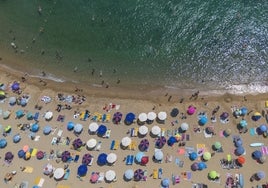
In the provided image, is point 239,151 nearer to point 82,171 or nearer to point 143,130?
point 143,130

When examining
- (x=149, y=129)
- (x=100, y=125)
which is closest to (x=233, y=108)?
(x=149, y=129)

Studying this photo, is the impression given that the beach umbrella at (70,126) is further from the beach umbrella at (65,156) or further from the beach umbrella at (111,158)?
the beach umbrella at (111,158)

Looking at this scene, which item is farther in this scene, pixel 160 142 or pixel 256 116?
pixel 256 116

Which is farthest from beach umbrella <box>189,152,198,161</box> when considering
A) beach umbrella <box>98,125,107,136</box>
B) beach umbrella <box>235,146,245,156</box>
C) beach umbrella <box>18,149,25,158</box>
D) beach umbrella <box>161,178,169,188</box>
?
beach umbrella <box>18,149,25,158</box>

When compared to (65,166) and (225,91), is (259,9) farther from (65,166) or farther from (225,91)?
(65,166)

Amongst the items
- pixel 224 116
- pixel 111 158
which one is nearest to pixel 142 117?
pixel 111 158
